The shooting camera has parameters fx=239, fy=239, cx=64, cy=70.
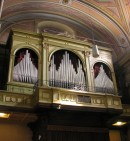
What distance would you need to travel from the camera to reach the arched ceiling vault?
39.7 feet

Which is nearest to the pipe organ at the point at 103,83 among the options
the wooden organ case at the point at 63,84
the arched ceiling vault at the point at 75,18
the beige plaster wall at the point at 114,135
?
the wooden organ case at the point at 63,84

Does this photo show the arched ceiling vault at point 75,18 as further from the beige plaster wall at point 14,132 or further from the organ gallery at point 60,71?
the beige plaster wall at point 14,132

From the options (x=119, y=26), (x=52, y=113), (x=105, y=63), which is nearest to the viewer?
(x=52, y=113)

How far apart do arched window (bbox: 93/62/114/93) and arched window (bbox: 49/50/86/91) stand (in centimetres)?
73

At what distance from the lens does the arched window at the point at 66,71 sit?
9.99 meters

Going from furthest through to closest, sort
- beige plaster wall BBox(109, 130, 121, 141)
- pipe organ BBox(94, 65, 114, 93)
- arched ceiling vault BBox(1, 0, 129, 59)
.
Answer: arched ceiling vault BBox(1, 0, 129, 59) → beige plaster wall BBox(109, 130, 121, 141) → pipe organ BBox(94, 65, 114, 93)

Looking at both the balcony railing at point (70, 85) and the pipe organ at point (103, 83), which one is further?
the pipe organ at point (103, 83)

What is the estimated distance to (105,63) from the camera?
38.4 ft

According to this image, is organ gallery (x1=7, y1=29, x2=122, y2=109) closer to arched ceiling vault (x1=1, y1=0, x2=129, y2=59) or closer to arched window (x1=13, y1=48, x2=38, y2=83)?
arched window (x1=13, y1=48, x2=38, y2=83)

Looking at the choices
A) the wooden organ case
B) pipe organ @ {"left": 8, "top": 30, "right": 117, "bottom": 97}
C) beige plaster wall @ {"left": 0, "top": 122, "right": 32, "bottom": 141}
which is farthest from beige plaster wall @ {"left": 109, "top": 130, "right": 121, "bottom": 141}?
beige plaster wall @ {"left": 0, "top": 122, "right": 32, "bottom": 141}

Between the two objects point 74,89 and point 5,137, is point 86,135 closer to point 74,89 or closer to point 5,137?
point 74,89

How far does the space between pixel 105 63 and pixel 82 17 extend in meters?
3.06

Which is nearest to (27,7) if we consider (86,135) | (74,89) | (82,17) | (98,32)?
(82,17)

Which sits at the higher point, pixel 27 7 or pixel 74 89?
pixel 27 7
